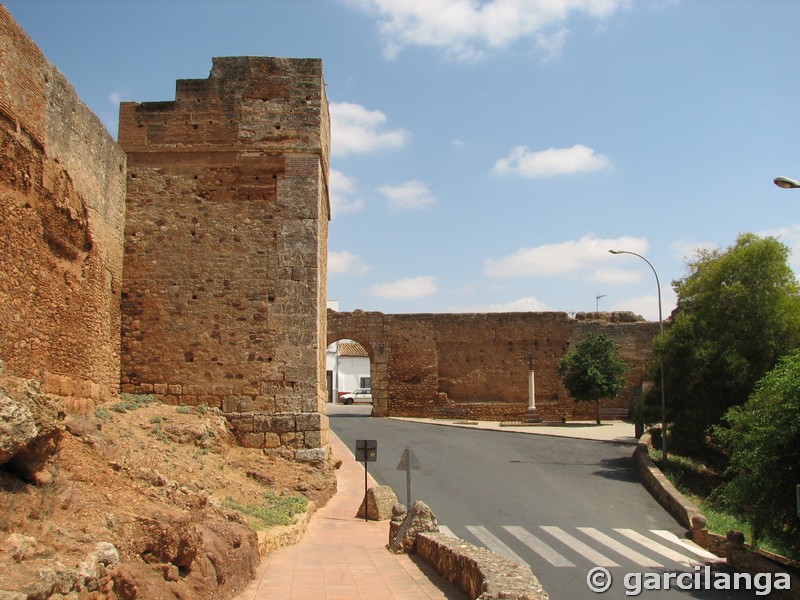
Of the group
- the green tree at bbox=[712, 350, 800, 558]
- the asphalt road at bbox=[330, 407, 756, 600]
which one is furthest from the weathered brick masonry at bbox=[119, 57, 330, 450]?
the green tree at bbox=[712, 350, 800, 558]

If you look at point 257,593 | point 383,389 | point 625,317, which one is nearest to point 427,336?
point 383,389

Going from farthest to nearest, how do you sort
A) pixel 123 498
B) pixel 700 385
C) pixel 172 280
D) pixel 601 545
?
1. pixel 700 385
2. pixel 172 280
3. pixel 601 545
4. pixel 123 498

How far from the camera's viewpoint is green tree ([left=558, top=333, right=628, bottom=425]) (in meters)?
31.2

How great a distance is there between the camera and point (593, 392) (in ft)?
103

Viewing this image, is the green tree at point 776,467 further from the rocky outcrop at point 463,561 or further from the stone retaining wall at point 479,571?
the stone retaining wall at point 479,571

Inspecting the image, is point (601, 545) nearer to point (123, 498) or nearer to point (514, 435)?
point (123, 498)

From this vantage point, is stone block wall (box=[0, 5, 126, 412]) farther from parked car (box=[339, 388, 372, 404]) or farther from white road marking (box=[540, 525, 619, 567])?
parked car (box=[339, 388, 372, 404])

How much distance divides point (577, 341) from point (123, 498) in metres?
30.2

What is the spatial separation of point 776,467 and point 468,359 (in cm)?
2384

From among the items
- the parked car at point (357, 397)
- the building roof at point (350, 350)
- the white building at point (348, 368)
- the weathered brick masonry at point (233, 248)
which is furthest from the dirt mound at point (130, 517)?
the building roof at point (350, 350)

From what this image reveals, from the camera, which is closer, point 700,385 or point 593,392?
point 700,385

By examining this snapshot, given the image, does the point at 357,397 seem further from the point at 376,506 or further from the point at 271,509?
the point at 271,509

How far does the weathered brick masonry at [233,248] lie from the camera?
1398 cm

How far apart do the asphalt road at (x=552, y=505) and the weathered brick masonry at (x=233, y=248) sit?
11.7ft
